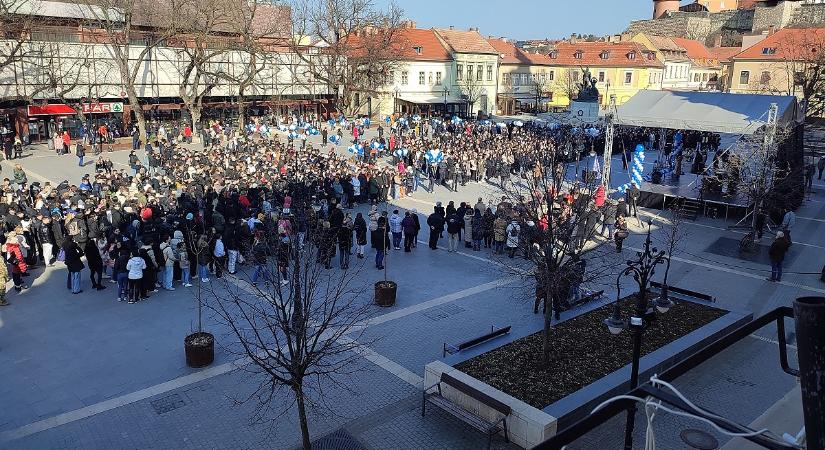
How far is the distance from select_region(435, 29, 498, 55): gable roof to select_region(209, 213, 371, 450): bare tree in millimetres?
52260

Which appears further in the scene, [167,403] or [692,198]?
[692,198]

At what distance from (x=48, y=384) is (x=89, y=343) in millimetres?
1673

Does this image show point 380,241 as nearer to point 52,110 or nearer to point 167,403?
point 167,403

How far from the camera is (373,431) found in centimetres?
982

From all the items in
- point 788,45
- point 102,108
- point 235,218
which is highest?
point 788,45

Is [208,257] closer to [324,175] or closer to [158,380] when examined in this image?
[158,380]

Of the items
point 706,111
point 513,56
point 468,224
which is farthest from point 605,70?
point 468,224

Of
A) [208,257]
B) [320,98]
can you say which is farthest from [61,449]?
→ [320,98]

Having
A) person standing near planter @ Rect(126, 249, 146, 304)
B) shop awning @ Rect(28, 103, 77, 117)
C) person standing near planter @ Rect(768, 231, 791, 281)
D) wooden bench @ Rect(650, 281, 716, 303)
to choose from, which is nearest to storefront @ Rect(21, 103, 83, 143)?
shop awning @ Rect(28, 103, 77, 117)

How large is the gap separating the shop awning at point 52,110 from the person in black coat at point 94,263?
93.1ft

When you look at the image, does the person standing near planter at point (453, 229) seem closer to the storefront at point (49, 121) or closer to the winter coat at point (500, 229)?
the winter coat at point (500, 229)

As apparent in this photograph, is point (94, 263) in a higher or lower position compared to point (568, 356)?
higher

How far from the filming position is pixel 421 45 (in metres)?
64.6

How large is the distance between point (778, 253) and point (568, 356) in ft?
29.6
